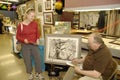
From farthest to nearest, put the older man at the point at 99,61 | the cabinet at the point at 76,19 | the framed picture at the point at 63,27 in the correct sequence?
1. the cabinet at the point at 76,19
2. the framed picture at the point at 63,27
3. the older man at the point at 99,61

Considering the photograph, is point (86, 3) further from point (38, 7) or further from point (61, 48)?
point (38, 7)

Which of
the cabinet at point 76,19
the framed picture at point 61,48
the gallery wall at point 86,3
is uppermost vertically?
the gallery wall at point 86,3

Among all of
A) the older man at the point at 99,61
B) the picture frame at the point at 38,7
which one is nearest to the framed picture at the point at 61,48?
the older man at the point at 99,61

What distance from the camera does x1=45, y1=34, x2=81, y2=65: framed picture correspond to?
299cm

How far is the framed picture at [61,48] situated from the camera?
299cm

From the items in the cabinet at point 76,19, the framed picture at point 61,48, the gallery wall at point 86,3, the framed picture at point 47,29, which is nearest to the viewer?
the gallery wall at point 86,3

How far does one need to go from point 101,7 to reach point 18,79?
2429mm

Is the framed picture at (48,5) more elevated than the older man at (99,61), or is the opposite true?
the framed picture at (48,5)

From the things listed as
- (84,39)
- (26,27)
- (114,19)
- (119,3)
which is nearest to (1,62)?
(26,27)

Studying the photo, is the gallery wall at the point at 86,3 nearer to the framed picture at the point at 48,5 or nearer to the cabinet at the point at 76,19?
the cabinet at the point at 76,19

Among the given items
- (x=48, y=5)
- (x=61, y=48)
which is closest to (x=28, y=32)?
(x=61, y=48)

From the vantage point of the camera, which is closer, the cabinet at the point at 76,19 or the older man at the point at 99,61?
the older man at the point at 99,61

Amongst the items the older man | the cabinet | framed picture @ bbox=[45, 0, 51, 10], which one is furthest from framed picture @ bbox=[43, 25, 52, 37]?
the older man

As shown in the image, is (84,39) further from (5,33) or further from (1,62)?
(5,33)
